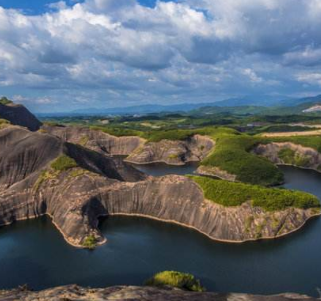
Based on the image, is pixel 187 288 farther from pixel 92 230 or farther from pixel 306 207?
pixel 306 207

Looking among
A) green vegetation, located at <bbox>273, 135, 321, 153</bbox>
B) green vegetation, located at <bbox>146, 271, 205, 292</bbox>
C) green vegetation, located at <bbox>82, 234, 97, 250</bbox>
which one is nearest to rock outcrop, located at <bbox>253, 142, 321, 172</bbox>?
green vegetation, located at <bbox>273, 135, 321, 153</bbox>

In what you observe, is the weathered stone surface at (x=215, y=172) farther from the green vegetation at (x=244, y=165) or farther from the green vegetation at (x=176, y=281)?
the green vegetation at (x=176, y=281)

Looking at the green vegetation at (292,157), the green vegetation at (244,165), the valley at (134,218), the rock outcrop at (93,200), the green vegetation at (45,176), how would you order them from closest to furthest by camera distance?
the valley at (134,218) → the rock outcrop at (93,200) → the green vegetation at (45,176) → the green vegetation at (244,165) → the green vegetation at (292,157)

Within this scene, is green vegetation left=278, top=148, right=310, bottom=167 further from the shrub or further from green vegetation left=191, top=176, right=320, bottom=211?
green vegetation left=191, top=176, right=320, bottom=211

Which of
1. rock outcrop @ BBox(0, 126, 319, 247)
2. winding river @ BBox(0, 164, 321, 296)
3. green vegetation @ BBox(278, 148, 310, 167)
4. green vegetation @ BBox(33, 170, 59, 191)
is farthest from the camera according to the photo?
green vegetation @ BBox(278, 148, 310, 167)

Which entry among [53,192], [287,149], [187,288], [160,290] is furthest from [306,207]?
[287,149]

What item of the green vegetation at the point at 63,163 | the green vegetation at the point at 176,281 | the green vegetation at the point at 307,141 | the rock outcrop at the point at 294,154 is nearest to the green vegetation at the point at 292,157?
the rock outcrop at the point at 294,154
